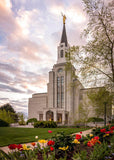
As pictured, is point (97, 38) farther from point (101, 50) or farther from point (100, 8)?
point (100, 8)

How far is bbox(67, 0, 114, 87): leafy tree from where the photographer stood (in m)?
8.69

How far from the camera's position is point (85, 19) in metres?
9.18

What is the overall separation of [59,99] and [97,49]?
29253mm

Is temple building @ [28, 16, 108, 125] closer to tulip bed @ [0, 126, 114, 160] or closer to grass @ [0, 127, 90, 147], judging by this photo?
grass @ [0, 127, 90, 147]

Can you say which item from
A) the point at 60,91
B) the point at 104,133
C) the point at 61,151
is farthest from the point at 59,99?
the point at 61,151

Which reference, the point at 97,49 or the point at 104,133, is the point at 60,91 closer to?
the point at 97,49

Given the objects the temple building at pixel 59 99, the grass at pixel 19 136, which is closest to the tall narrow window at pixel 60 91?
the temple building at pixel 59 99

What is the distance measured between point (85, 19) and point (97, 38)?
1.47 m

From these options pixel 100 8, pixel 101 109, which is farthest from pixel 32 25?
pixel 101 109

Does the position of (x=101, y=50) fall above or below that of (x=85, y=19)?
below

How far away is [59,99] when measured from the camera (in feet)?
Answer: 123

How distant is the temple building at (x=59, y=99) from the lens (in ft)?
114

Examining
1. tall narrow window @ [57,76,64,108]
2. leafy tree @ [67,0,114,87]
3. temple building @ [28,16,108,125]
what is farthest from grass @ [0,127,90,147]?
tall narrow window @ [57,76,64,108]

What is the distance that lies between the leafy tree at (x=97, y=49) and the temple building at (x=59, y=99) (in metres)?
23.7
